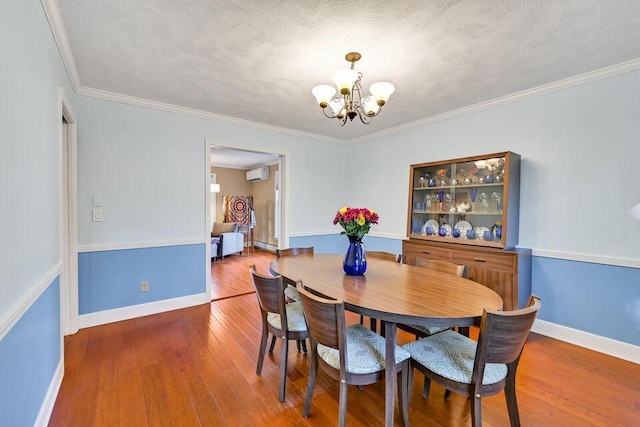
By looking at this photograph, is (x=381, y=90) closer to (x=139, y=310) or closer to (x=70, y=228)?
(x=70, y=228)

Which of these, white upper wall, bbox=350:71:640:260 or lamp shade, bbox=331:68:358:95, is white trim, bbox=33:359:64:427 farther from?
white upper wall, bbox=350:71:640:260

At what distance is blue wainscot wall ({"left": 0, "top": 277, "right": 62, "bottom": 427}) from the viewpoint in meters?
1.11

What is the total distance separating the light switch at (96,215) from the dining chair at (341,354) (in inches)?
101

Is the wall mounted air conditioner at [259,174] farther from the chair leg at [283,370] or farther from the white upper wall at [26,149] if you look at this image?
the chair leg at [283,370]

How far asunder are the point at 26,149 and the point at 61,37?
1.09 metres

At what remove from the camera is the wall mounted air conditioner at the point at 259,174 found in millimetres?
7328

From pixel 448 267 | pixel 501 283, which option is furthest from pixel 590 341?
pixel 448 267

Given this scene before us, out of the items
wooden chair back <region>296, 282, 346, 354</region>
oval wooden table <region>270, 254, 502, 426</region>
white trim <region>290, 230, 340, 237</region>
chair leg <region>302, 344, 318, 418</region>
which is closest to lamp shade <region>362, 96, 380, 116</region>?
oval wooden table <region>270, 254, 502, 426</region>

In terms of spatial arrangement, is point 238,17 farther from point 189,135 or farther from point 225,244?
point 225,244

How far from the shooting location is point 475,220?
3164mm

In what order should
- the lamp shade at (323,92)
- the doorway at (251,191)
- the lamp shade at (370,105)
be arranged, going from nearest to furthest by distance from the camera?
the lamp shade at (323,92), the lamp shade at (370,105), the doorway at (251,191)

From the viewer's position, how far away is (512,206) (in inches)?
112

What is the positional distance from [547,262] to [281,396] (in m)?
2.75

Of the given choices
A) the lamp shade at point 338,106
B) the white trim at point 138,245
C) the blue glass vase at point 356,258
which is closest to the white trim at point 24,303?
the white trim at point 138,245
